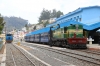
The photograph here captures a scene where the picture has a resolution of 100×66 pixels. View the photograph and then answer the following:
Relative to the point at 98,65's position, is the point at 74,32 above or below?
above

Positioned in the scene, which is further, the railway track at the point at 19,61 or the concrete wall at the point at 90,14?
the concrete wall at the point at 90,14

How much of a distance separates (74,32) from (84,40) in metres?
1.63

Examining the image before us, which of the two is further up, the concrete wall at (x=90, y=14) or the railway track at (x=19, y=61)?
the concrete wall at (x=90, y=14)

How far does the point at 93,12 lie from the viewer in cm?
5234

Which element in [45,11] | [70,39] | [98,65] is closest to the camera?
[98,65]

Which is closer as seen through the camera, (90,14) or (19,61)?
(19,61)

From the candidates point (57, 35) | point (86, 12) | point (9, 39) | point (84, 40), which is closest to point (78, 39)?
point (84, 40)

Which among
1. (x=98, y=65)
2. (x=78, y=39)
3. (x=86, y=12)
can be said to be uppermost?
(x=86, y=12)

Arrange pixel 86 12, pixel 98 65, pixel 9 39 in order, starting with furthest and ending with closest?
pixel 9 39 < pixel 86 12 < pixel 98 65

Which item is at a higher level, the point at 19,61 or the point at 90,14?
the point at 90,14

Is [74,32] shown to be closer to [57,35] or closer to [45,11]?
[57,35]

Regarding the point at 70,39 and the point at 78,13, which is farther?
the point at 78,13

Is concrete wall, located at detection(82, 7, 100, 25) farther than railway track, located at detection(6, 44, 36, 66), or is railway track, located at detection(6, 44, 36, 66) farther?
concrete wall, located at detection(82, 7, 100, 25)

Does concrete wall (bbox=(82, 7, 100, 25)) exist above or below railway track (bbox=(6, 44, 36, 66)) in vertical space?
above
